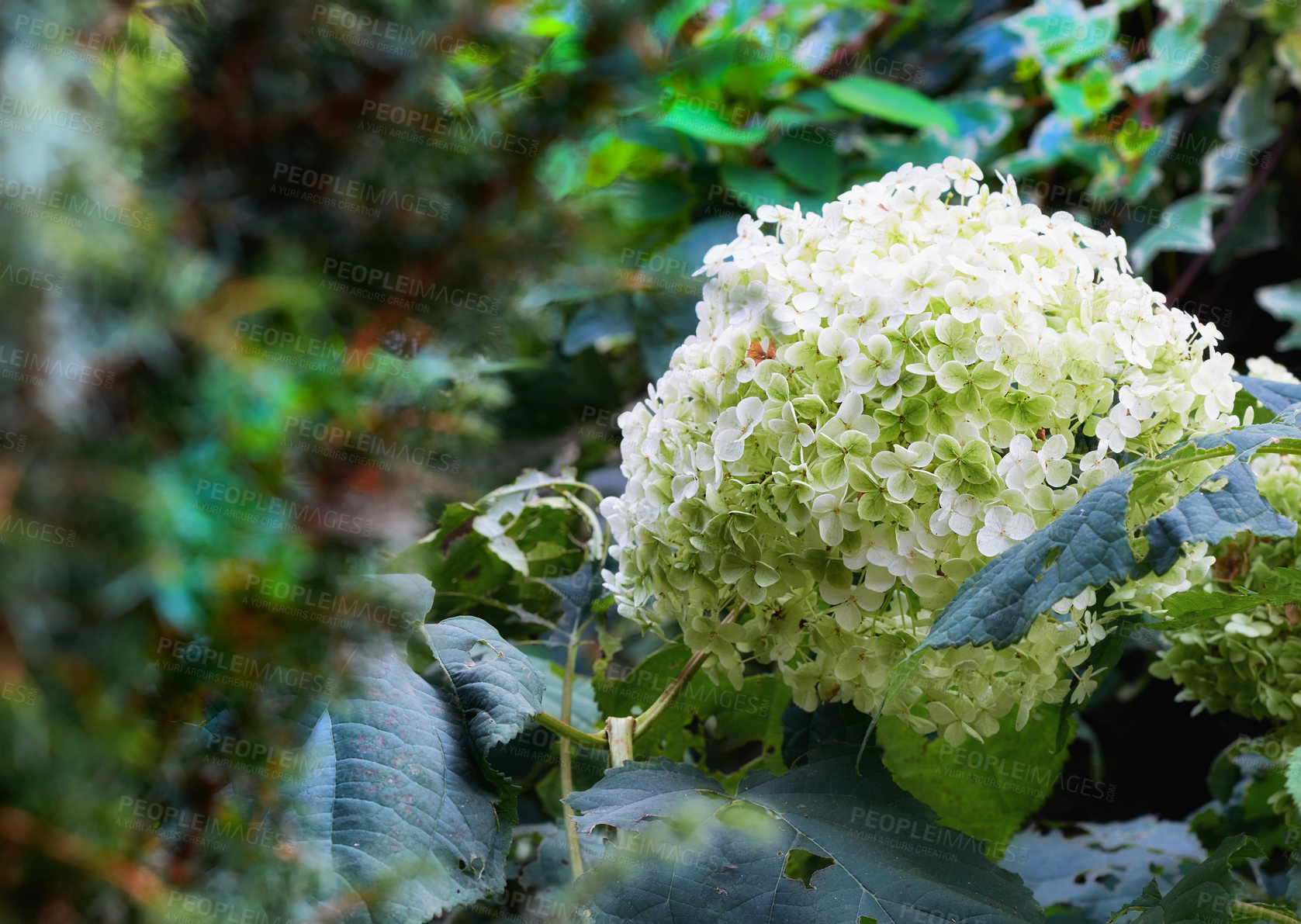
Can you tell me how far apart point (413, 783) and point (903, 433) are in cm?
33

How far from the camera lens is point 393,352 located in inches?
60.7

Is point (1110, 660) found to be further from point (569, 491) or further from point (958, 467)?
point (569, 491)

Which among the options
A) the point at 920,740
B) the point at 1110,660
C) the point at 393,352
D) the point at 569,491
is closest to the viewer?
the point at 1110,660

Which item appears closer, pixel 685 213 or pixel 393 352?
pixel 685 213

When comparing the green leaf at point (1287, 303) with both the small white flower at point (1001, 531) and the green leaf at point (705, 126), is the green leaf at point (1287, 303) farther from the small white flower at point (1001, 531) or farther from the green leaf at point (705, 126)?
the small white flower at point (1001, 531)

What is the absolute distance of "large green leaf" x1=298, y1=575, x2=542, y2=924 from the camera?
18.4 inches

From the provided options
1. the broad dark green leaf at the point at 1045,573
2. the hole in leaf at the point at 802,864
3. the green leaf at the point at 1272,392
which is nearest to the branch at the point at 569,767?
the hole in leaf at the point at 802,864

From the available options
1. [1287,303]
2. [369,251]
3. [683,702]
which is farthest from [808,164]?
[369,251]

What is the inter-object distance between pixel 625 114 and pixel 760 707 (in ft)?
2.90

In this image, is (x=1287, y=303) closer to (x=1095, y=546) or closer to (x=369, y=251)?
(x=1095, y=546)

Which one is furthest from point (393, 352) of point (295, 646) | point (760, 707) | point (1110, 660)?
point (1110, 660)

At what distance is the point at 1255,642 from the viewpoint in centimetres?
64

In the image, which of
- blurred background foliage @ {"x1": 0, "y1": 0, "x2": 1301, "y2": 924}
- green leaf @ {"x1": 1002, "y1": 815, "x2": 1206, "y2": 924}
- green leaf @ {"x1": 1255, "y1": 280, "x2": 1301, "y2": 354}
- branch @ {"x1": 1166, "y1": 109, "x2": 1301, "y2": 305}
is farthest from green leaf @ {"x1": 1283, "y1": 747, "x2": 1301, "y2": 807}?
branch @ {"x1": 1166, "y1": 109, "x2": 1301, "y2": 305}

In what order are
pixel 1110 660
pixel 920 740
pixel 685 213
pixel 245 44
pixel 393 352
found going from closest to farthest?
pixel 1110 660, pixel 920 740, pixel 685 213, pixel 393 352, pixel 245 44
